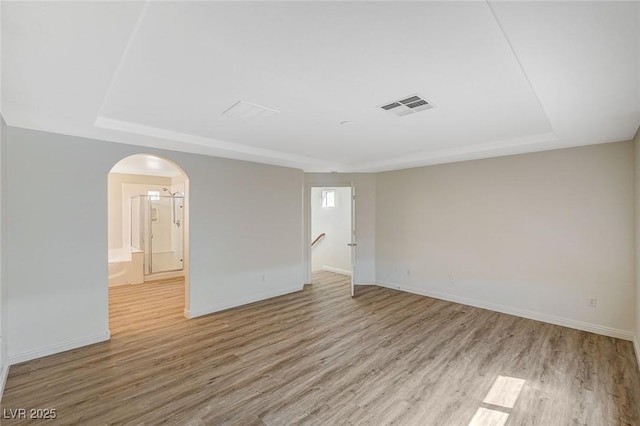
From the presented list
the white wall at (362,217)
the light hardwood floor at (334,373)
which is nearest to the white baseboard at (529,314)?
the light hardwood floor at (334,373)

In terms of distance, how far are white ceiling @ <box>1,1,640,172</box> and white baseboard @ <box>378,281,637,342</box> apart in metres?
2.42

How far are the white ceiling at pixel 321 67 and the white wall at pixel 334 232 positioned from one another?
4305mm

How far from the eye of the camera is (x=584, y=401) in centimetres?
238

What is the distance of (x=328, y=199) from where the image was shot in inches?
328

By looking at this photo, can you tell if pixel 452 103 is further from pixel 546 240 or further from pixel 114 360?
pixel 114 360

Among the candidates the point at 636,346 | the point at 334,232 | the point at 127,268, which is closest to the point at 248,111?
the point at 636,346

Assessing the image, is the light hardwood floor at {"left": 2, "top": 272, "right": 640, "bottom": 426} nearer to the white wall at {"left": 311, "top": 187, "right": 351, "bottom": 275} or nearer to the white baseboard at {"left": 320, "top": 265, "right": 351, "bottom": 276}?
the white baseboard at {"left": 320, "top": 265, "right": 351, "bottom": 276}

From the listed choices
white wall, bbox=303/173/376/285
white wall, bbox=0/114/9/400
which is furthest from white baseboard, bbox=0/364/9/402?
white wall, bbox=303/173/376/285

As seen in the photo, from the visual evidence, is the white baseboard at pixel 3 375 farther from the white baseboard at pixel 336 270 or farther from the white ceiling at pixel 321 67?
the white baseboard at pixel 336 270

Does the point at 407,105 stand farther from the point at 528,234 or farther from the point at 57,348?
the point at 57,348

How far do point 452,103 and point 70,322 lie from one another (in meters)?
4.70

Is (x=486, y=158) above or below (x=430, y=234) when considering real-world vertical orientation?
above

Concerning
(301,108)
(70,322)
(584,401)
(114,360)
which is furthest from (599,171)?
(70,322)

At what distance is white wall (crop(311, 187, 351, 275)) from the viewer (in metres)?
7.52
